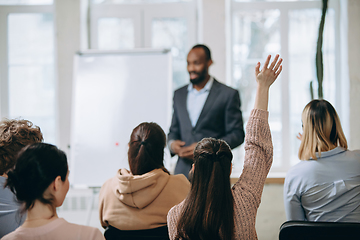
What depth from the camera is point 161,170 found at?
1320 mm

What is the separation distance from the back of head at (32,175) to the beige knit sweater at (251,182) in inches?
16.6

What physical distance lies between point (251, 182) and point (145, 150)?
49cm

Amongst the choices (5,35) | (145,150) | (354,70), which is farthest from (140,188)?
(5,35)

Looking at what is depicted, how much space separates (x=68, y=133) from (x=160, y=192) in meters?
2.02

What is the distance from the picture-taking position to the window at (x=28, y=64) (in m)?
3.31

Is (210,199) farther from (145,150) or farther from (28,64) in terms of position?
(28,64)

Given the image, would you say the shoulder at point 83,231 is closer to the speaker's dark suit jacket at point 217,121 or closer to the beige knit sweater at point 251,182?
the beige knit sweater at point 251,182

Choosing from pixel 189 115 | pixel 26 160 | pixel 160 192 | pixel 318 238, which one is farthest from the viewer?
pixel 189 115

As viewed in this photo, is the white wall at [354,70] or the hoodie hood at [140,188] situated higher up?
the white wall at [354,70]

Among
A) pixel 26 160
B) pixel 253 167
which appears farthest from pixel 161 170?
pixel 26 160

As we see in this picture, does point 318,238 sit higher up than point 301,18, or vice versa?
point 301,18

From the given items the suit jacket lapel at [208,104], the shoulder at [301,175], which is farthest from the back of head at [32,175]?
the suit jacket lapel at [208,104]

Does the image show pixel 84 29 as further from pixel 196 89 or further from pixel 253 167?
pixel 253 167

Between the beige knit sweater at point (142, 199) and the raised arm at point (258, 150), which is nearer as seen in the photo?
the raised arm at point (258, 150)
